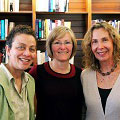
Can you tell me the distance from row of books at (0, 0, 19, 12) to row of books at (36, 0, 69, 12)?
0.32 m

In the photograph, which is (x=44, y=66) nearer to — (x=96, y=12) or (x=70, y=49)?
(x=70, y=49)

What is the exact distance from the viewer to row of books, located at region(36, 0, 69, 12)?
130 inches

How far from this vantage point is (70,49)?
2.01m

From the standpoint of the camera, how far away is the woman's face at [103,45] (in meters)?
1.89

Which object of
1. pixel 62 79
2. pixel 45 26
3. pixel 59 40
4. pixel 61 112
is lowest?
pixel 61 112

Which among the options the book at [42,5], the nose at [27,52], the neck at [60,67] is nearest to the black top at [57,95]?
the neck at [60,67]

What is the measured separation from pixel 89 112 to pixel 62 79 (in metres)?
0.37

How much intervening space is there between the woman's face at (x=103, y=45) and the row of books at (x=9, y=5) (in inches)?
69.5

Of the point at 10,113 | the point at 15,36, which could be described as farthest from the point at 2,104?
the point at 15,36

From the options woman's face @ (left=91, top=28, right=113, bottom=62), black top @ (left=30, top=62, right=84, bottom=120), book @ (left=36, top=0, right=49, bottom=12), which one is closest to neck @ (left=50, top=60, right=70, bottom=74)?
black top @ (left=30, top=62, right=84, bottom=120)

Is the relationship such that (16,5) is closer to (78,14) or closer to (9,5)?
(9,5)

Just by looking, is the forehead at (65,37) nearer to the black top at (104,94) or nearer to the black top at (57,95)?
the black top at (57,95)

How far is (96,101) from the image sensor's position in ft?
5.94

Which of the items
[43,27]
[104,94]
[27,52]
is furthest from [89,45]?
[43,27]
